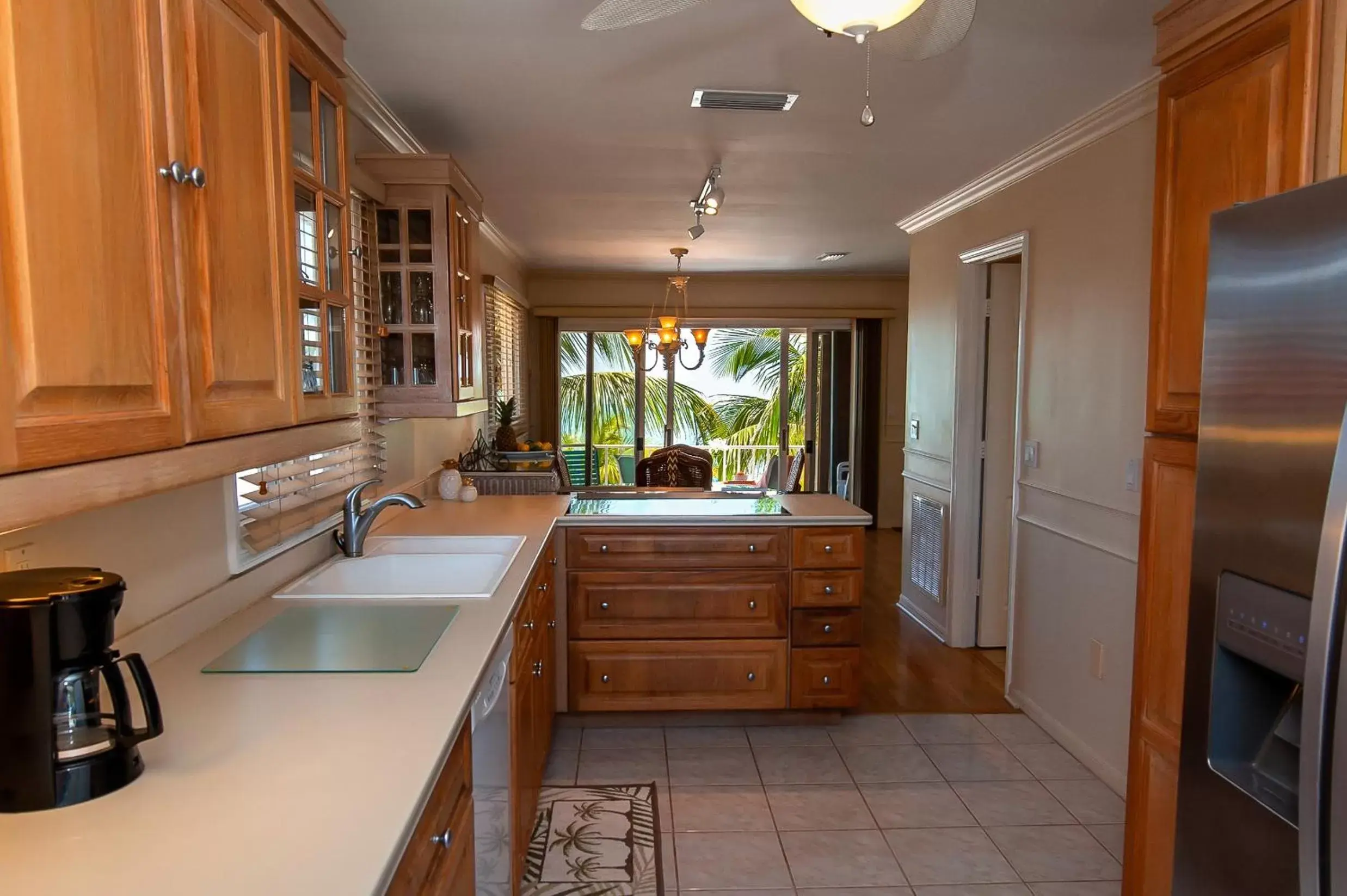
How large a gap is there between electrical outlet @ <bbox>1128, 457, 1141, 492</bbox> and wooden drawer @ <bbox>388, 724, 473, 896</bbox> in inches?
95.0

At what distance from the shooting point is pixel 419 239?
2852 mm

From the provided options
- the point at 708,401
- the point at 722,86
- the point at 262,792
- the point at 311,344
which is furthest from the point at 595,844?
the point at 708,401

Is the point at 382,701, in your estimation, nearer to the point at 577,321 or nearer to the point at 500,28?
the point at 500,28

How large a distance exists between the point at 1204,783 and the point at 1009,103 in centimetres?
231

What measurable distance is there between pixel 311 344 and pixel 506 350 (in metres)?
4.32

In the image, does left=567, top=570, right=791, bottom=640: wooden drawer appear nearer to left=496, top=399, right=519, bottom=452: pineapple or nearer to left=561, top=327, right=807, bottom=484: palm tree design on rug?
left=496, top=399, right=519, bottom=452: pineapple

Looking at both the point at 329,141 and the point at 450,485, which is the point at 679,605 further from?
the point at 329,141

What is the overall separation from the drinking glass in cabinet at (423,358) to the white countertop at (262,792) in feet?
4.39

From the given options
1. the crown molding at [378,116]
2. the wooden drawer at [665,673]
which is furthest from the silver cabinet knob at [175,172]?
the wooden drawer at [665,673]

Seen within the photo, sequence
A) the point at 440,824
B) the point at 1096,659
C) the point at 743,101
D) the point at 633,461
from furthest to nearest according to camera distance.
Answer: the point at 633,461, the point at 1096,659, the point at 743,101, the point at 440,824

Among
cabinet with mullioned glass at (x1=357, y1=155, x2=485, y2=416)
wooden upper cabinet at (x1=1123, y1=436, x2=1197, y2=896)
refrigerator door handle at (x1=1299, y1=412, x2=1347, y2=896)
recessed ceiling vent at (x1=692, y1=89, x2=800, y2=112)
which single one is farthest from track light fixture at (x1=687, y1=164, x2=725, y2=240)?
refrigerator door handle at (x1=1299, y1=412, x2=1347, y2=896)

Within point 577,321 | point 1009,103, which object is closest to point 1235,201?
point 1009,103

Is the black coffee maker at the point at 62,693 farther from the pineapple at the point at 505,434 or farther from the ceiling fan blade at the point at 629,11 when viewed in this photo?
the pineapple at the point at 505,434

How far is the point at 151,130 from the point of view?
990mm
